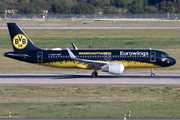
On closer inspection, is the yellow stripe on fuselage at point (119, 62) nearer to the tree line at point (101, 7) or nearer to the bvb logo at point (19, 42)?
the bvb logo at point (19, 42)

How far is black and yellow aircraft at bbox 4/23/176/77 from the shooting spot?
4250cm

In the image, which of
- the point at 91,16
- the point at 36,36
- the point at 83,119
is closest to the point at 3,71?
the point at 83,119

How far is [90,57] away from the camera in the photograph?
43.2 m

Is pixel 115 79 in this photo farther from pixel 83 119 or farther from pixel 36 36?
pixel 36 36

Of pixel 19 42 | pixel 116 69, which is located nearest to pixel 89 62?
pixel 116 69

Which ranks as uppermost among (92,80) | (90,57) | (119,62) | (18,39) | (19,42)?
(18,39)

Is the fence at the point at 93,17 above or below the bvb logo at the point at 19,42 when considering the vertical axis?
above

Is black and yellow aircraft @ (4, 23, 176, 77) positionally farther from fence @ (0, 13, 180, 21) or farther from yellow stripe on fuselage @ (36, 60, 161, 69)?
fence @ (0, 13, 180, 21)

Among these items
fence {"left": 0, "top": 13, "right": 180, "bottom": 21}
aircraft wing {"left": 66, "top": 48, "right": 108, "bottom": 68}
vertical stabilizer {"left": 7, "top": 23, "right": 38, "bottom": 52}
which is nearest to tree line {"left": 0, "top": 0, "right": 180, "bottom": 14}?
fence {"left": 0, "top": 13, "right": 180, "bottom": 21}

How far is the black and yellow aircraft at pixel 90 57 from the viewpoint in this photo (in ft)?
139

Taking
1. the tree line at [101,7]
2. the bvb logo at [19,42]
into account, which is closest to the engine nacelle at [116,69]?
the bvb logo at [19,42]

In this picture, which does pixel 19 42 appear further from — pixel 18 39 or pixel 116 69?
pixel 116 69

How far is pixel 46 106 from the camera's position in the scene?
2598 centimetres

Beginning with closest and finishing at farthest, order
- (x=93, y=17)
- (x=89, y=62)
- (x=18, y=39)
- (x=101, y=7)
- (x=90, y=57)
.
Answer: (x=89, y=62) < (x=90, y=57) < (x=18, y=39) < (x=93, y=17) < (x=101, y=7)
